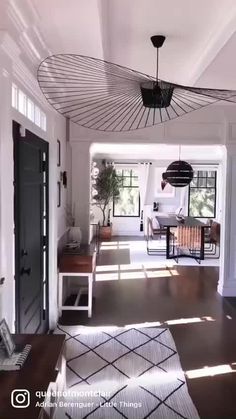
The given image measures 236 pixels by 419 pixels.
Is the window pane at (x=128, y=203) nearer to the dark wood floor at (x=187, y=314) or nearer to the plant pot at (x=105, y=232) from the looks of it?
the plant pot at (x=105, y=232)

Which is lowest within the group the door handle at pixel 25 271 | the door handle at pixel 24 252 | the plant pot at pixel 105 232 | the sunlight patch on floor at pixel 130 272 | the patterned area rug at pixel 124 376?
the patterned area rug at pixel 124 376

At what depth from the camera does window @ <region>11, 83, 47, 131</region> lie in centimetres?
259

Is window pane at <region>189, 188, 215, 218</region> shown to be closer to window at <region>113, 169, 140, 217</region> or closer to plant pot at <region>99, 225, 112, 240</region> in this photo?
window at <region>113, 169, 140, 217</region>

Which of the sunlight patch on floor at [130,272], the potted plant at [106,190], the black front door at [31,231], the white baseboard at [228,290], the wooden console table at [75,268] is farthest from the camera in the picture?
the potted plant at [106,190]

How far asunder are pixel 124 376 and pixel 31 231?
145 cm

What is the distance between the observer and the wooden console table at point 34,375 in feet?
4.53

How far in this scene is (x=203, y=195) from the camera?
465 inches

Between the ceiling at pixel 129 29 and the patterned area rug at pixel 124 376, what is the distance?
2543 mm

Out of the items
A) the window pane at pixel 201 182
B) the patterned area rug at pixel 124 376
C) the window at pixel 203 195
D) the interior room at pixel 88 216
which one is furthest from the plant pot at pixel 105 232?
the patterned area rug at pixel 124 376

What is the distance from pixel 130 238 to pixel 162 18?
8.90 meters

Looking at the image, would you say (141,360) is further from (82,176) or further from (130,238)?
(130,238)

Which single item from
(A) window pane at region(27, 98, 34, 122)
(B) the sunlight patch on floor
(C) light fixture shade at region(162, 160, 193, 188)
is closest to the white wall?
(A) window pane at region(27, 98, 34, 122)

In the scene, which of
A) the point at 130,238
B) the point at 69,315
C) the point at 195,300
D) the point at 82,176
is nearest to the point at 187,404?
the point at 69,315

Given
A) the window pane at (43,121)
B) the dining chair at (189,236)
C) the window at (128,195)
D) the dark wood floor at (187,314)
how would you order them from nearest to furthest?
the dark wood floor at (187,314)
the window pane at (43,121)
the dining chair at (189,236)
the window at (128,195)
